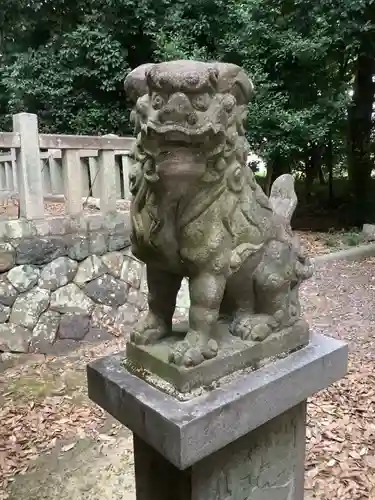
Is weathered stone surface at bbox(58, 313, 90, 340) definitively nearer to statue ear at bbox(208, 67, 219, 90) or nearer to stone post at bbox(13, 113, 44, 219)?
stone post at bbox(13, 113, 44, 219)

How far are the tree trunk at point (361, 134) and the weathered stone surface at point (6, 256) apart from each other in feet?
21.2

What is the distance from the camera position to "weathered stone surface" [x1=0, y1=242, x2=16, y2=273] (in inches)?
172

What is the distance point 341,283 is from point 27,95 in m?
6.42

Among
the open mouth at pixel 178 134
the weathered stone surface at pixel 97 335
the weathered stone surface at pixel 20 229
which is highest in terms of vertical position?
the open mouth at pixel 178 134

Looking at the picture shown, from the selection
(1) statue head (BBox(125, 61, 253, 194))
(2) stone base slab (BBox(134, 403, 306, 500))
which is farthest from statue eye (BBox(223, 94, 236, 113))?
(2) stone base slab (BBox(134, 403, 306, 500))

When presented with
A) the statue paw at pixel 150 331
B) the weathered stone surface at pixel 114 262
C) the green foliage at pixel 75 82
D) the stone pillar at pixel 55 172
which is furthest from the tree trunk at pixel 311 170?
the statue paw at pixel 150 331

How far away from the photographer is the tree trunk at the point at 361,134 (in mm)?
8742

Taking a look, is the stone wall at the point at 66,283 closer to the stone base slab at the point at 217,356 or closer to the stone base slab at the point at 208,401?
the stone base slab at the point at 208,401

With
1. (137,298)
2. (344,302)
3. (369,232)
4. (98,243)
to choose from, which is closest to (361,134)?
(369,232)

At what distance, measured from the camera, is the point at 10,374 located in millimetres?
4129

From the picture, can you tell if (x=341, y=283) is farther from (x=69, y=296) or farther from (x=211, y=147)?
(x=211, y=147)

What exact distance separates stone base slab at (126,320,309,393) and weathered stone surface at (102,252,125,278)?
3221mm

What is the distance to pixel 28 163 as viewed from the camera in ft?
14.0

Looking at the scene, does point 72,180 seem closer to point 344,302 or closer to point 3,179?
point 3,179
